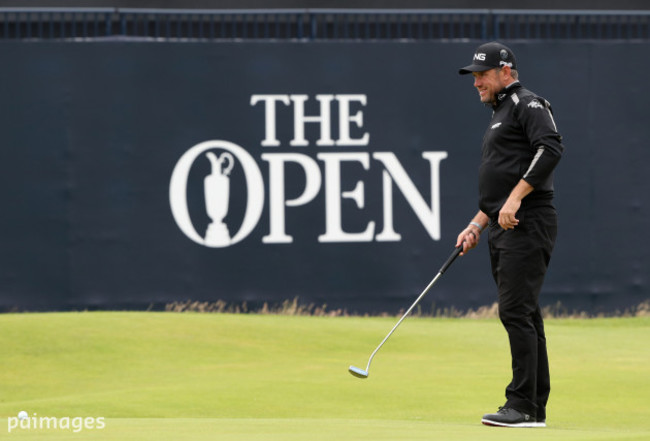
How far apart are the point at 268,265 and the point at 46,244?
225 centimetres

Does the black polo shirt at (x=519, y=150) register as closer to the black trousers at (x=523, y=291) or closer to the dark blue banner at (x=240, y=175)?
the black trousers at (x=523, y=291)

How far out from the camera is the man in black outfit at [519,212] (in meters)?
6.00

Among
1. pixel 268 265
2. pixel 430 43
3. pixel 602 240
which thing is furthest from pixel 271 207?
pixel 602 240

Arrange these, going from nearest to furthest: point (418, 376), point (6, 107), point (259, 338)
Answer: point (418, 376) < point (259, 338) < point (6, 107)

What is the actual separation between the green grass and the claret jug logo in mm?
1015

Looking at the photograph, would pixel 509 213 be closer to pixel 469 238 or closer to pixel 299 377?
pixel 469 238

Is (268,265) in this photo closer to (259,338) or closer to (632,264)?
(259,338)

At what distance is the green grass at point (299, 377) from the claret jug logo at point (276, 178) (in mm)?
1015

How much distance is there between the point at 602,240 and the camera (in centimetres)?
1298

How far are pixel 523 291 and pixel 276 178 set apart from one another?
260 inches

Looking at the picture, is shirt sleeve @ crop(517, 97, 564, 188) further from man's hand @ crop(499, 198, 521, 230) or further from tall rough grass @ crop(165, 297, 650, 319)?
tall rough grass @ crop(165, 297, 650, 319)

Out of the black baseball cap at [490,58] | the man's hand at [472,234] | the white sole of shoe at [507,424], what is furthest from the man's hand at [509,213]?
the white sole of shoe at [507,424]

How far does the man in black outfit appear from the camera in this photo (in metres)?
6.00

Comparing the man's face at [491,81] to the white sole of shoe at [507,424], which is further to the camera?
the man's face at [491,81]
